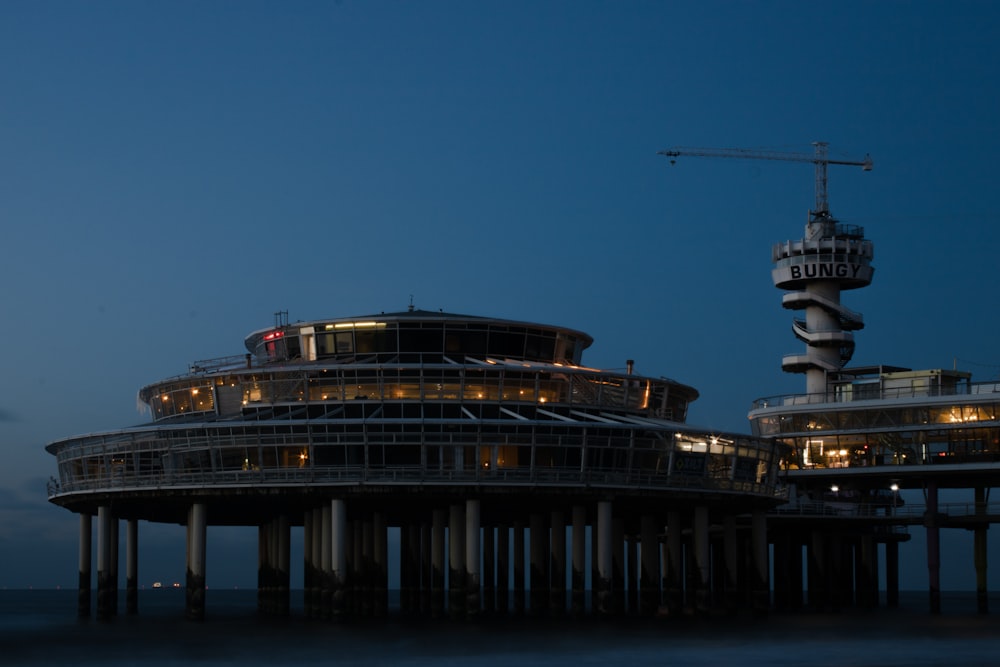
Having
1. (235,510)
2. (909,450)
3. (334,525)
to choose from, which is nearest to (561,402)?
(334,525)

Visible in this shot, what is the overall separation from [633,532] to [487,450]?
163 feet

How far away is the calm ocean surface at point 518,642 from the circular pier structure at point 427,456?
3.25 m

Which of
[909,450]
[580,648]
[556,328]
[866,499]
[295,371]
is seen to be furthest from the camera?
[866,499]

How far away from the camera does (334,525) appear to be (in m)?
94.0

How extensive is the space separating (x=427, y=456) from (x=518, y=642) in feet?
45.5

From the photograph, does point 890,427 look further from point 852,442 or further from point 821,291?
point 821,291

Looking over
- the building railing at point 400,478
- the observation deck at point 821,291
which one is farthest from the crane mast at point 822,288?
the building railing at point 400,478

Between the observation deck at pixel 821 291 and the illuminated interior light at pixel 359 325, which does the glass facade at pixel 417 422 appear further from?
the observation deck at pixel 821 291

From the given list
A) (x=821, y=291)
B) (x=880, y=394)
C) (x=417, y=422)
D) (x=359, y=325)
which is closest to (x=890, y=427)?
(x=880, y=394)

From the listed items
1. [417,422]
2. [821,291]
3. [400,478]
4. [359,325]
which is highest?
[821,291]

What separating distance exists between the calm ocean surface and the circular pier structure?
10.6 ft

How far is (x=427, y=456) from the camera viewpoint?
93.9 m

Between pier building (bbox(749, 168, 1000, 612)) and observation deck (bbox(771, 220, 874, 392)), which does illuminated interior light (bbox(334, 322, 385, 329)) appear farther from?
observation deck (bbox(771, 220, 874, 392))

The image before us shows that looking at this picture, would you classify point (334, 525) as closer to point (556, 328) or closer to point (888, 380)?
point (556, 328)
